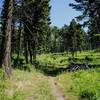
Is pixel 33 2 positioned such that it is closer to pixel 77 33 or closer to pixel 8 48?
pixel 8 48

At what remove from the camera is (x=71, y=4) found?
49.4 metres

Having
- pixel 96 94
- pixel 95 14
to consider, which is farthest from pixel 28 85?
pixel 95 14

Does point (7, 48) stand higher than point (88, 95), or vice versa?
point (7, 48)

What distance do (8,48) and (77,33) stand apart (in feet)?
234

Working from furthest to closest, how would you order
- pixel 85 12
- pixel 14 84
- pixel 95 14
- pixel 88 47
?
pixel 88 47 → pixel 85 12 → pixel 95 14 → pixel 14 84

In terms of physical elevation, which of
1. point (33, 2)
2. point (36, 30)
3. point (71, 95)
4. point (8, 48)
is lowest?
point (71, 95)

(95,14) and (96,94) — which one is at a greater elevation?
(95,14)

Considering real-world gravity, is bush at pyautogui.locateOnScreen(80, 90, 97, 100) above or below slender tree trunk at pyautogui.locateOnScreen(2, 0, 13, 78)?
below

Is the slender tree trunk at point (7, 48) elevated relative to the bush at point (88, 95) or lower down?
elevated

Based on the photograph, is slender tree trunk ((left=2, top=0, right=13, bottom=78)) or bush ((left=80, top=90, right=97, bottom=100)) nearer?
bush ((left=80, top=90, right=97, bottom=100))

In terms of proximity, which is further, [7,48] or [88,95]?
[7,48]

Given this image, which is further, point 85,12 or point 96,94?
point 85,12

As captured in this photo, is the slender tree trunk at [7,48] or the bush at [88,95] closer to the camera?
the bush at [88,95]

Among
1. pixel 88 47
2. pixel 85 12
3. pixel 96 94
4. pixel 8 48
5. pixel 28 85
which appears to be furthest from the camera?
pixel 88 47
